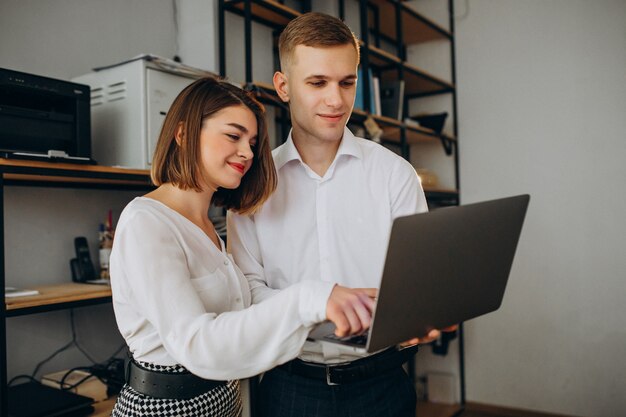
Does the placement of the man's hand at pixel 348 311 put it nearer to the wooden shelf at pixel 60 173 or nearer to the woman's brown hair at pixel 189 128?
the woman's brown hair at pixel 189 128

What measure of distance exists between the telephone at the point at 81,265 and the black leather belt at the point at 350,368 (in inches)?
34.9

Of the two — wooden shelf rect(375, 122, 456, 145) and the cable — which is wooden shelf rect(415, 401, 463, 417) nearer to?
wooden shelf rect(375, 122, 456, 145)

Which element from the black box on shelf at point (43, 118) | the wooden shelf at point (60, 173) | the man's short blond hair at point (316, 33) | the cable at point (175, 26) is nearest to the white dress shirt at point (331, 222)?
the man's short blond hair at point (316, 33)

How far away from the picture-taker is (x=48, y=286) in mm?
1763

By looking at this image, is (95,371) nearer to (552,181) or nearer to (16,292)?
(16,292)

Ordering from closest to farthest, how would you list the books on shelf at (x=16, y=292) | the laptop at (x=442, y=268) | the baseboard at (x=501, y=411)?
the laptop at (x=442, y=268), the books on shelf at (x=16, y=292), the baseboard at (x=501, y=411)

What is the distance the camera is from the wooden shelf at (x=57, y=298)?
137cm

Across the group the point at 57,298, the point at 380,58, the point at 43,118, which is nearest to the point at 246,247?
the point at 57,298

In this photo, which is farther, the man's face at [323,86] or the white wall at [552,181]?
the white wall at [552,181]

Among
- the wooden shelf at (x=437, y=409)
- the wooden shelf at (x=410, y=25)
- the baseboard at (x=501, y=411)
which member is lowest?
the baseboard at (x=501, y=411)

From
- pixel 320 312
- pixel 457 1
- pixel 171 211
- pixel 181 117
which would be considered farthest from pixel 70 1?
pixel 457 1

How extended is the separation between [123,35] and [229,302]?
1496 mm

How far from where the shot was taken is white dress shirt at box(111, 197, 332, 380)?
0.83m

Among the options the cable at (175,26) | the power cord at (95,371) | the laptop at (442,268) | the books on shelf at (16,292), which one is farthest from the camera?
the cable at (175,26)
